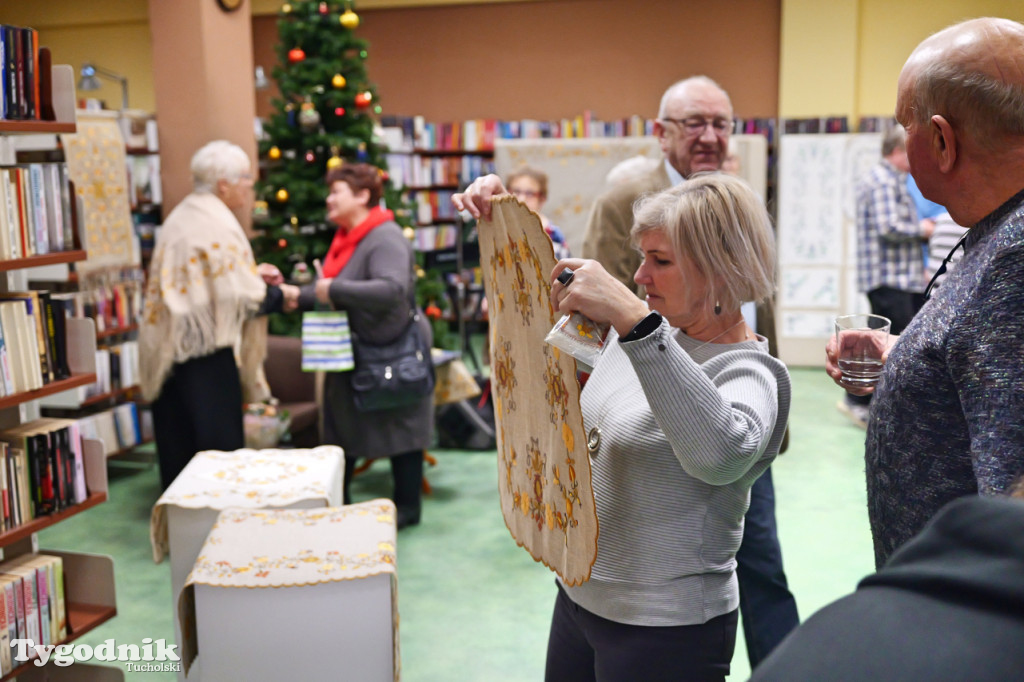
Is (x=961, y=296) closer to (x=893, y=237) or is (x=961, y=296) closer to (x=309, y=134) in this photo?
(x=893, y=237)

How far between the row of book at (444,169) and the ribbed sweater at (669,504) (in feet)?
27.6

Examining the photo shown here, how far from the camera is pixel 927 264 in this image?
5449 millimetres

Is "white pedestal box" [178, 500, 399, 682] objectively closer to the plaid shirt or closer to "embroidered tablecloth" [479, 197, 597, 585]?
"embroidered tablecloth" [479, 197, 597, 585]

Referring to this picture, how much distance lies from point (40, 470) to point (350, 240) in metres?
1.75

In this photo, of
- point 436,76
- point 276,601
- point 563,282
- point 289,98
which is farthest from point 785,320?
point 563,282

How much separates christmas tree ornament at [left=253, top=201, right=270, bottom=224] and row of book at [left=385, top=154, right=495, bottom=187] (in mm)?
4276

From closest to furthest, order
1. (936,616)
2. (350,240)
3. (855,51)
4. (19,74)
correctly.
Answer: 1. (936,616)
2. (19,74)
3. (350,240)
4. (855,51)

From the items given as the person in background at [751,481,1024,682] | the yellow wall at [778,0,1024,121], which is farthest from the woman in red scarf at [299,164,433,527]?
the yellow wall at [778,0,1024,121]

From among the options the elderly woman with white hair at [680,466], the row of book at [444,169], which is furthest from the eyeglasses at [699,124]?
the row of book at [444,169]

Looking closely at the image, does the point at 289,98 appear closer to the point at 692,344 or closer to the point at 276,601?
the point at 276,601

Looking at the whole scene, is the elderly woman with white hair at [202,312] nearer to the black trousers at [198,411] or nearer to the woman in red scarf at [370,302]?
the black trousers at [198,411]

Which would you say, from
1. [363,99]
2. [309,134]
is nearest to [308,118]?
[309,134]

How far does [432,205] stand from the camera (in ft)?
33.6

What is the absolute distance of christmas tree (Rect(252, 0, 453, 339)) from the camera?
214 inches
